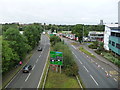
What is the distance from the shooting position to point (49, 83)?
71.6 feet

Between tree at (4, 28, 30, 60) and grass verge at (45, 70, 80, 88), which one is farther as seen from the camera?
tree at (4, 28, 30, 60)

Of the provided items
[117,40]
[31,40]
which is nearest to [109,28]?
[117,40]

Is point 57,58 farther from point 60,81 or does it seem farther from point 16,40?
point 16,40

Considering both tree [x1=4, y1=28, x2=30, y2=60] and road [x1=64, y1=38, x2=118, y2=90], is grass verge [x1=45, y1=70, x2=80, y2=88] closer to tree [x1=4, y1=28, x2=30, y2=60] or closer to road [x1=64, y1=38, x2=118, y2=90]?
road [x1=64, y1=38, x2=118, y2=90]

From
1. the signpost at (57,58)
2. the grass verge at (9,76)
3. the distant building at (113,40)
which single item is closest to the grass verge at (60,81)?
the signpost at (57,58)

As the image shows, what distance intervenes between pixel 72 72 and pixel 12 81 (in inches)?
381

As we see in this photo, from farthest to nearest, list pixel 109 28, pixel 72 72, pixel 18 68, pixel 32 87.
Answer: pixel 109 28
pixel 18 68
pixel 72 72
pixel 32 87

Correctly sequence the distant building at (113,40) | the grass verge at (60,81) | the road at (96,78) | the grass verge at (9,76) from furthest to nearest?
the distant building at (113,40) → the grass verge at (9,76) → the road at (96,78) → the grass verge at (60,81)

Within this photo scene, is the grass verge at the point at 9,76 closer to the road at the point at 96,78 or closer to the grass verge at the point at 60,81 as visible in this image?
the grass verge at the point at 60,81

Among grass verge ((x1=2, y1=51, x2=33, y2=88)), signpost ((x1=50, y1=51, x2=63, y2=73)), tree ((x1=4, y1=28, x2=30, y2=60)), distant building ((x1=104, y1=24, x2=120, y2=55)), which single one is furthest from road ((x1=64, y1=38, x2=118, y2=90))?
distant building ((x1=104, y1=24, x2=120, y2=55))

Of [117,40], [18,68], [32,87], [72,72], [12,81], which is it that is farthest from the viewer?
[117,40]

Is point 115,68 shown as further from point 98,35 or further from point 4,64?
point 98,35

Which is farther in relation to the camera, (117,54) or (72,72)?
(117,54)

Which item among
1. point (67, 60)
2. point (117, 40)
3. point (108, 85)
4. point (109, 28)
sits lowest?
point (108, 85)
